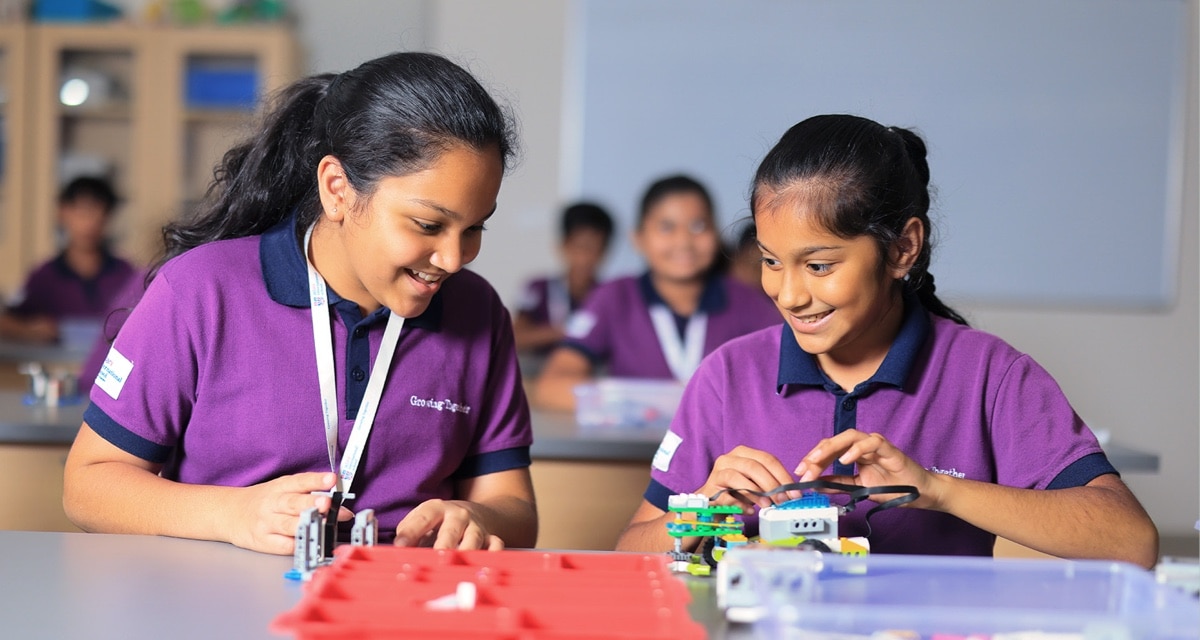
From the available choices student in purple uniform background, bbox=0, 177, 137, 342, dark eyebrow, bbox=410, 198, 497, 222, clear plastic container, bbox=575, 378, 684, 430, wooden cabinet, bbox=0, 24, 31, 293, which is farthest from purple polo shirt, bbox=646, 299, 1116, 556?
wooden cabinet, bbox=0, 24, 31, 293

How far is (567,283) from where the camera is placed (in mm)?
5668

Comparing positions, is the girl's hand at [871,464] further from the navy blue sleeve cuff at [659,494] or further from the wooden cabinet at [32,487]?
the wooden cabinet at [32,487]

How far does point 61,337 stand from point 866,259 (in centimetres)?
458

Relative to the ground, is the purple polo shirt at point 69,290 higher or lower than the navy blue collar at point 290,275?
lower

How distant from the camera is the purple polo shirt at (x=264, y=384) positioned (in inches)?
62.8

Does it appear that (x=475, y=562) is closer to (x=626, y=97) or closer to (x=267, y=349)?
(x=267, y=349)

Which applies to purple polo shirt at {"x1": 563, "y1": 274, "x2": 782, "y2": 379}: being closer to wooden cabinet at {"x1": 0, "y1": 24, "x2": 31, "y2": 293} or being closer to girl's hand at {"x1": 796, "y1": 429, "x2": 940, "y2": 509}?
girl's hand at {"x1": 796, "y1": 429, "x2": 940, "y2": 509}

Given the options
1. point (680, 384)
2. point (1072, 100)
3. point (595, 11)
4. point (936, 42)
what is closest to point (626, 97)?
point (595, 11)

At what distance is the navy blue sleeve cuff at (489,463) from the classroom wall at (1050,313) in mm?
3883

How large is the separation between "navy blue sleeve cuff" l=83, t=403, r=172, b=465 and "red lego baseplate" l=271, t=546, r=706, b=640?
0.52 m

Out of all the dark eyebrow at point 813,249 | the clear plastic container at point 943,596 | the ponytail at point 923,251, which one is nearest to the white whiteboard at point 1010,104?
the ponytail at point 923,251

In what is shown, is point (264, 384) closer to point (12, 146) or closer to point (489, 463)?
point (489, 463)

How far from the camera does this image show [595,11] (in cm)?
564

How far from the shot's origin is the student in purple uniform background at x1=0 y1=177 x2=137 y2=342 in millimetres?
5518
